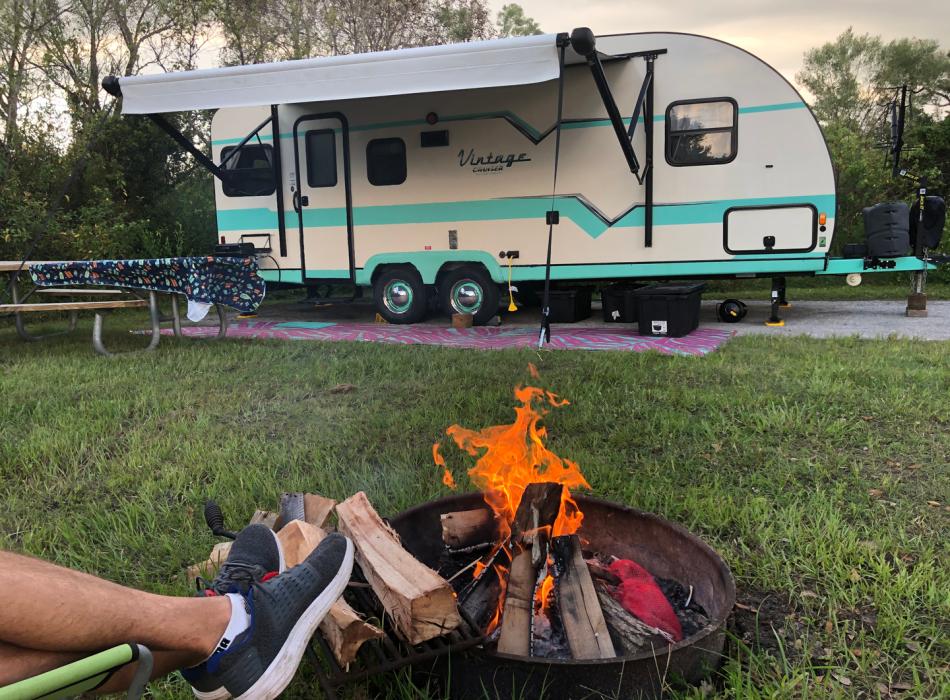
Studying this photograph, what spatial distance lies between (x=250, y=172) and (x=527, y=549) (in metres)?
7.16

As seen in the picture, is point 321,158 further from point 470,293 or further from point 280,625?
point 280,625

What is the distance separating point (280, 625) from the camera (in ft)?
4.33

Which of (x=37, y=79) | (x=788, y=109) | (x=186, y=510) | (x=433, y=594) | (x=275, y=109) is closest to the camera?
(x=433, y=594)

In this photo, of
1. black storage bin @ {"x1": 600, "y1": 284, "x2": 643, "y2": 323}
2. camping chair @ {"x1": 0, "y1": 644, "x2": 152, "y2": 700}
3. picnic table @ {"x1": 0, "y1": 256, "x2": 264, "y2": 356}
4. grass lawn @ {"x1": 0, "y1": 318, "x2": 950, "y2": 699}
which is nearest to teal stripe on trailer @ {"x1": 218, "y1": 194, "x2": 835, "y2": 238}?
black storage bin @ {"x1": 600, "y1": 284, "x2": 643, "y2": 323}

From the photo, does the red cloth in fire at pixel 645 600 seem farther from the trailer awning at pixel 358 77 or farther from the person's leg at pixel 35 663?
the trailer awning at pixel 358 77

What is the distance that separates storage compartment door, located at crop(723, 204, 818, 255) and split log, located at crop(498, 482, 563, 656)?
5457 mm

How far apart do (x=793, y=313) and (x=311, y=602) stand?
296 inches

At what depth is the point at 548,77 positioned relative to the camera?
4973 mm

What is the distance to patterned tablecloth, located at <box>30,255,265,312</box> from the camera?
16.4 feet

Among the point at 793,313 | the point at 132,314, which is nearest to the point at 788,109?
the point at 793,313

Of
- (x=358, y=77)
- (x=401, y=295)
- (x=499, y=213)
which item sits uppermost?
(x=358, y=77)

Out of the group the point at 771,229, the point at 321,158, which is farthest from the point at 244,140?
the point at 771,229

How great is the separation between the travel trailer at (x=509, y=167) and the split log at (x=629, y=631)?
4.44 metres

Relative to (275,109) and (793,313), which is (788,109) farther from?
(275,109)
